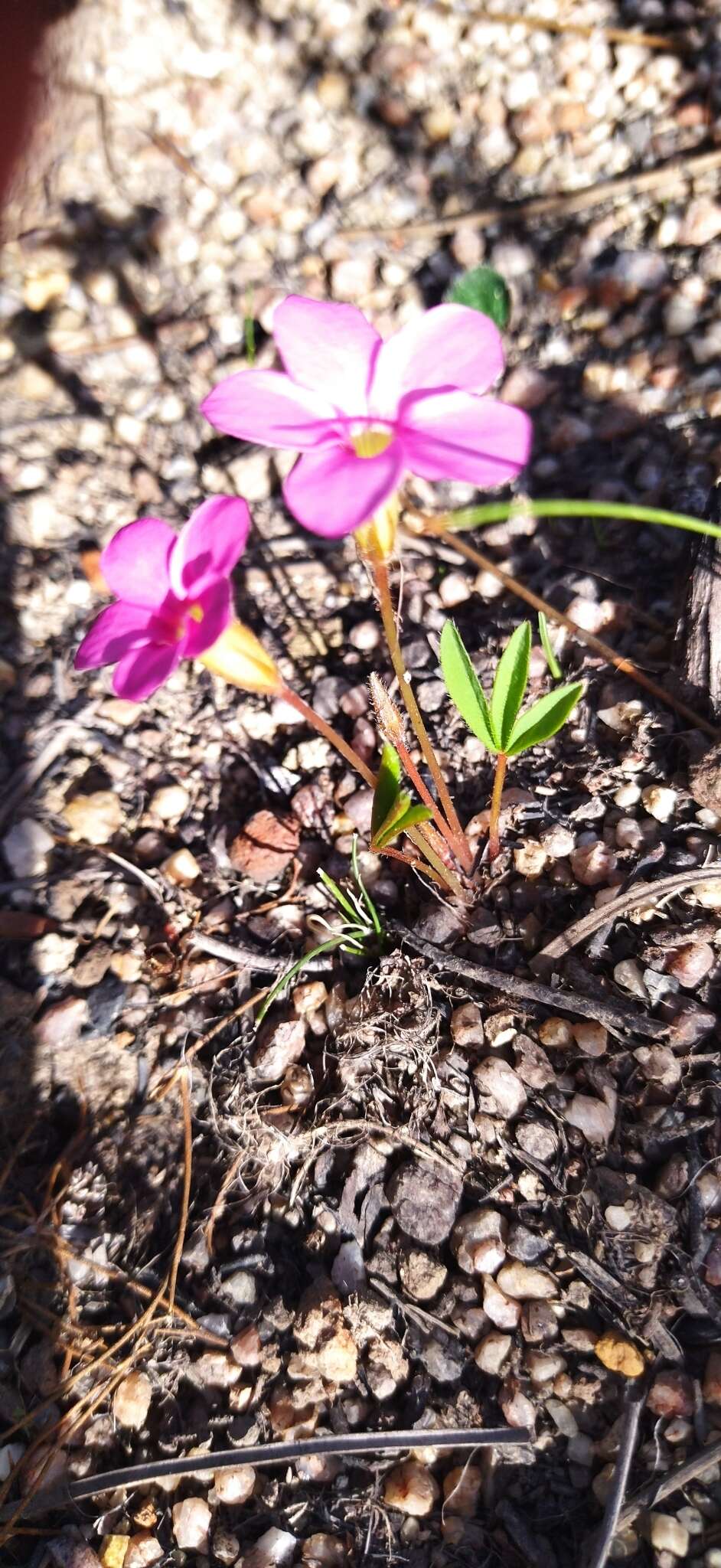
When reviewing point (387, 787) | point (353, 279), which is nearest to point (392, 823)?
point (387, 787)

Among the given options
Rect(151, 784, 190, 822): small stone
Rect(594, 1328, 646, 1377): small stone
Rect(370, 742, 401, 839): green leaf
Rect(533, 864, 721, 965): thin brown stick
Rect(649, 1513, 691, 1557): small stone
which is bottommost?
Rect(649, 1513, 691, 1557): small stone

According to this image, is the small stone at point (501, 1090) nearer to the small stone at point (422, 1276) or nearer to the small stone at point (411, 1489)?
the small stone at point (422, 1276)

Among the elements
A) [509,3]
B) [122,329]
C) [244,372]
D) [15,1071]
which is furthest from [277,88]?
[15,1071]

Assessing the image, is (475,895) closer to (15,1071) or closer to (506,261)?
(15,1071)

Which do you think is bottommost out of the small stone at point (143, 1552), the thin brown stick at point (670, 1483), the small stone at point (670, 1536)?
the small stone at point (670, 1536)

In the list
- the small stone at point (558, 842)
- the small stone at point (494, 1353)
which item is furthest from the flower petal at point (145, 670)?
the small stone at point (494, 1353)

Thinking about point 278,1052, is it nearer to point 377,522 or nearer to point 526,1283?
point 526,1283

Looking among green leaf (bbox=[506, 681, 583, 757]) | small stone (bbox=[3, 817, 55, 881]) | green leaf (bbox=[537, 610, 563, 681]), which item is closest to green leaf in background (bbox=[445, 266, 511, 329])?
green leaf (bbox=[537, 610, 563, 681])

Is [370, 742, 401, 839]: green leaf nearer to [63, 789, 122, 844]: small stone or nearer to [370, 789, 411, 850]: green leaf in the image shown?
[370, 789, 411, 850]: green leaf
